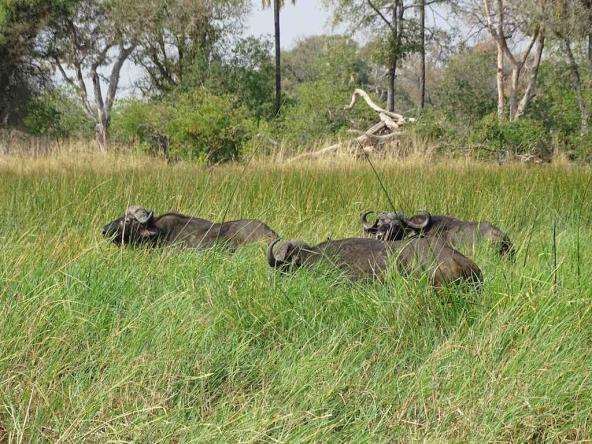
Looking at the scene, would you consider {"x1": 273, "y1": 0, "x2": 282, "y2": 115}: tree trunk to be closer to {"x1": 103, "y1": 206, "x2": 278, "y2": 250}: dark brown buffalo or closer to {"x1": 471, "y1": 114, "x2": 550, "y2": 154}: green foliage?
{"x1": 471, "y1": 114, "x2": 550, "y2": 154}: green foliage

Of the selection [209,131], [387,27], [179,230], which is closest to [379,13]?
[387,27]

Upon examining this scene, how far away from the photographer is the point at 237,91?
27875mm

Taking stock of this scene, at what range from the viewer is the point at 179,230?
604cm

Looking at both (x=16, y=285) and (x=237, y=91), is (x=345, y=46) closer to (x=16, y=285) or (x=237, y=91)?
(x=237, y=91)

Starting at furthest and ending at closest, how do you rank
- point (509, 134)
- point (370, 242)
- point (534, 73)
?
point (534, 73) → point (509, 134) → point (370, 242)

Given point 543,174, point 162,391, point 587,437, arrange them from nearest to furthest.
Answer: point 587,437
point 162,391
point 543,174

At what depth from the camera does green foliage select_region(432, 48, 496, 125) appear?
2636 centimetres

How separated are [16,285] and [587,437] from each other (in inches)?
100

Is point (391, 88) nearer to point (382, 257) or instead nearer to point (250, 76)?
point (250, 76)

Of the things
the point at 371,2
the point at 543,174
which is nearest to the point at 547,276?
the point at 543,174

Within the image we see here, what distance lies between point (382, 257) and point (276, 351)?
4.16 ft

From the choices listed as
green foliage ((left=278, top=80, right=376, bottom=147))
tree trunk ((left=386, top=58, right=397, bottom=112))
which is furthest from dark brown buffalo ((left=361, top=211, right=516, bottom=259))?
tree trunk ((left=386, top=58, right=397, bottom=112))

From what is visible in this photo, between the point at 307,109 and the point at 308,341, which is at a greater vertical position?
the point at 307,109

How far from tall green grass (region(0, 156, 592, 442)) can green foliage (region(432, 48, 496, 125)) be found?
62.8 ft
